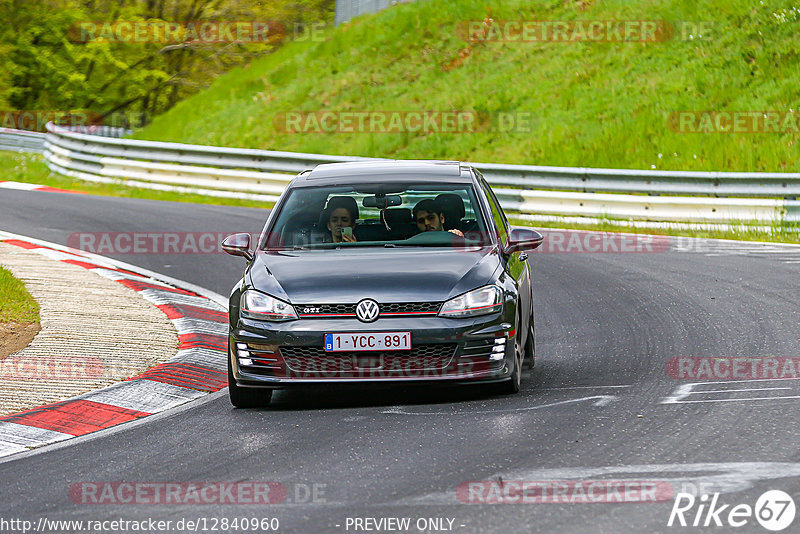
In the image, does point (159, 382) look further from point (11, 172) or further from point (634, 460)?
point (11, 172)

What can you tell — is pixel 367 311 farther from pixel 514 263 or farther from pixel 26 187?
pixel 26 187

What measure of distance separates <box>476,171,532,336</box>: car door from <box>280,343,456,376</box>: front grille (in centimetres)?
91

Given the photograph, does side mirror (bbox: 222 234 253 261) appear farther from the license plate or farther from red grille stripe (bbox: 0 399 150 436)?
the license plate

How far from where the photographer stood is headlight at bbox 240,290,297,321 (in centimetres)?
745

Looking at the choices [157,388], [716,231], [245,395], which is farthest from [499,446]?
[716,231]

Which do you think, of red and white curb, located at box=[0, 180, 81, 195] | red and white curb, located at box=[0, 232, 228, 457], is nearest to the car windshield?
red and white curb, located at box=[0, 232, 228, 457]

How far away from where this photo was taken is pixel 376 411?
7.54 m

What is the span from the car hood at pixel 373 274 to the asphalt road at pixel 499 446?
73cm

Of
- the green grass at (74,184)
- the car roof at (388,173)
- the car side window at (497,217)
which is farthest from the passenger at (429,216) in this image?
the green grass at (74,184)

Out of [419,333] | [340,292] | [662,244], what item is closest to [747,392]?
[419,333]

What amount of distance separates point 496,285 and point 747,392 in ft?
5.71

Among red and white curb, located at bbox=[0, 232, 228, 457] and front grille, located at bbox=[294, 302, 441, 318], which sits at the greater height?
front grille, located at bbox=[294, 302, 441, 318]

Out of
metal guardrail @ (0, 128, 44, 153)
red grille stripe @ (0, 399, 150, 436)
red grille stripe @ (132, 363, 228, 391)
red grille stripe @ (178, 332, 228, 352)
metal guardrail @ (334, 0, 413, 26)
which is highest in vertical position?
metal guardrail @ (334, 0, 413, 26)

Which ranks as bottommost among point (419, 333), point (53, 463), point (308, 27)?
point (53, 463)
